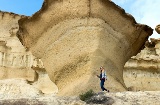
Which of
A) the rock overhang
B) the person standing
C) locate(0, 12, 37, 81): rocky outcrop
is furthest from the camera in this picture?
locate(0, 12, 37, 81): rocky outcrop

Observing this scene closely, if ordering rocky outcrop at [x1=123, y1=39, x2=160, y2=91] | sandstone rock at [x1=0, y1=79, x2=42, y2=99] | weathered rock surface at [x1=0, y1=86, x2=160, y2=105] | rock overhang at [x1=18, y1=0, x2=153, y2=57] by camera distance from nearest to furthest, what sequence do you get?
weathered rock surface at [x1=0, y1=86, x2=160, y2=105] → rock overhang at [x1=18, y1=0, x2=153, y2=57] → sandstone rock at [x1=0, y1=79, x2=42, y2=99] → rocky outcrop at [x1=123, y1=39, x2=160, y2=91]

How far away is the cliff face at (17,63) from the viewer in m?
15.5

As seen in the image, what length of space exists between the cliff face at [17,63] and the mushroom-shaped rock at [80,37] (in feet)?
21.7

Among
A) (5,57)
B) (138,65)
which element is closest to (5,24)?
(5,57)

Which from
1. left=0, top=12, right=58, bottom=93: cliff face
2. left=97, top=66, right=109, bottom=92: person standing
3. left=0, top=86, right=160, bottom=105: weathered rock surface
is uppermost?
left=0, top=12, right=58, bottom=93: cliff face

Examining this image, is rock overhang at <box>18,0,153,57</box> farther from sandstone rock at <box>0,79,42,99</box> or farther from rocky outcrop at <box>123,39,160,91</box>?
rocky outcrop at <box>123,39,160,91</box>

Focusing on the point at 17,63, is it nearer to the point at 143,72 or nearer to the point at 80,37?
the point at 143,72

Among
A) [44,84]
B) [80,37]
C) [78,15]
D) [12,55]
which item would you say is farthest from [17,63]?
[80,37]

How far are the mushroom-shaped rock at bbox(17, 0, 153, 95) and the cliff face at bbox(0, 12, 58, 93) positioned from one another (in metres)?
6.62

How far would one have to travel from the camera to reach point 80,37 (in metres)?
7.96

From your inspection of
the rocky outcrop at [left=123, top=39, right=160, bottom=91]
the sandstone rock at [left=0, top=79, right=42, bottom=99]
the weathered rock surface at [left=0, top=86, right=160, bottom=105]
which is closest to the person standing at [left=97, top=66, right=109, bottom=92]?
the weathered rock surface at [left=0, top=86, right=160, bottom=105]

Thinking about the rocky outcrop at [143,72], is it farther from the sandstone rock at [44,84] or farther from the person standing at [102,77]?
the person standing at [102,77]

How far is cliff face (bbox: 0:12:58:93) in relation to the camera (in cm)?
1555

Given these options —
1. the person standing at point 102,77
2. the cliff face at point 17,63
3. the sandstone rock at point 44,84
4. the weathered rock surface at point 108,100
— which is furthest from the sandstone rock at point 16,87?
the weathered rock surface at point 108,100
